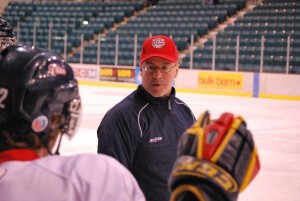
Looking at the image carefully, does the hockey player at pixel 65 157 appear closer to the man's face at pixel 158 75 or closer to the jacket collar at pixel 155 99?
the jacket collar at pixel 155 99

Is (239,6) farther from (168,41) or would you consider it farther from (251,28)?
(168,41)

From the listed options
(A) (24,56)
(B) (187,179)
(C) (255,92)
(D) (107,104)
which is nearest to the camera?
(B) (187,179)

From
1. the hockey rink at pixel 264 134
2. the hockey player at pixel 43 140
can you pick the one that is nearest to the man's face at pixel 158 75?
the hockey player at pixel 43 140

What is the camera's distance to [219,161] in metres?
1.00

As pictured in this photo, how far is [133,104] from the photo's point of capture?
2.52 m

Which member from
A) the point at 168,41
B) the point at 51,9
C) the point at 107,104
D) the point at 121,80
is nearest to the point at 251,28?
the point at 121,80

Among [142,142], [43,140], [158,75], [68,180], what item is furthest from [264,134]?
[68,180]

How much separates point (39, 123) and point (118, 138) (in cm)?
127

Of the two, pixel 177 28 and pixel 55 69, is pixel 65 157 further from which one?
pixel 177 28

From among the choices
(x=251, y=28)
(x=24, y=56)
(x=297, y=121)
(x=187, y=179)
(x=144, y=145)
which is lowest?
(x=297, y=121)

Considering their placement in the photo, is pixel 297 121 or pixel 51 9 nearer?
pixel 297 121

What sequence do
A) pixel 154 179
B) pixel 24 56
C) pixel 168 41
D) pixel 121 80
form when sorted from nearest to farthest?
1. pixel 24 56
2. pixel 154 179
3. pixel 168 41
4. pixel 121 80

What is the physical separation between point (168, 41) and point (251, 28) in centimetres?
1657

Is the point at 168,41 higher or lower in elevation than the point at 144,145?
higher
